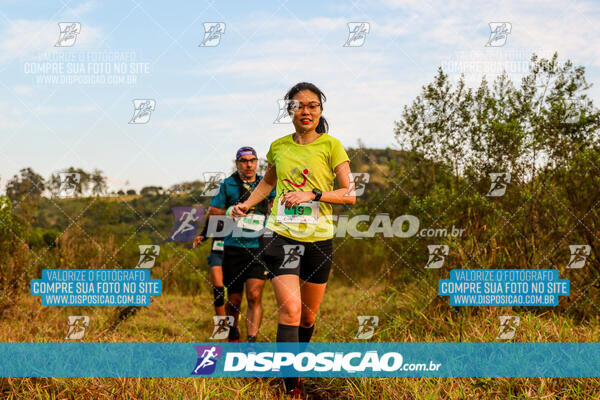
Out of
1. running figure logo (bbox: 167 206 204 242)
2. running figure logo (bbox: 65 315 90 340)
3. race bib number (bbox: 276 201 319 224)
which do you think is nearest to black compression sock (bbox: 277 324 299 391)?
race bib number (bbox: 276 201 319 224)

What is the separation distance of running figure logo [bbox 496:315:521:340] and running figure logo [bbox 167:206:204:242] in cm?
460

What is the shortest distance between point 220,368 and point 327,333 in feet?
6.76

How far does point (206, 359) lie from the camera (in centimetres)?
439

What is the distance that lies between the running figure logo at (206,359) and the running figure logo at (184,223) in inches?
123

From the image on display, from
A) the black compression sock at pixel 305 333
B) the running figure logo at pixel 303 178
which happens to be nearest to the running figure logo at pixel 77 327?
the black compression sock at pixel 305 333

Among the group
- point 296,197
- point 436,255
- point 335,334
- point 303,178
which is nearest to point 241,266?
point 335,334

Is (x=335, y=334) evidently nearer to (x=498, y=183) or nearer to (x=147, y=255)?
(x=498, y=183)

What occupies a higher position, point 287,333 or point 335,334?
point 287,333

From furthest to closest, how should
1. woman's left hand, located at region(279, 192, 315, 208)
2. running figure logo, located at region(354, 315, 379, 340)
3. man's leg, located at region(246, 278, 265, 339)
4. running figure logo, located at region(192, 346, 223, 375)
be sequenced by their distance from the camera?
running figure logo, located at region(354, 315, 379, 340) < man's leg, located at region(246, 278, 265, 339) < running figure logo, located at region(192, 346, 223, 375) < woman's left hand, located at region(279, 192, 315, 208)

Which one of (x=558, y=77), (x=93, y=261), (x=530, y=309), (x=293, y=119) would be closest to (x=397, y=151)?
(x=558, y=77)

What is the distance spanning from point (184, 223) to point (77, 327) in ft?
7.83

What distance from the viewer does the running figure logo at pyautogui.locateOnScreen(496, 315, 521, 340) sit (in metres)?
4.80

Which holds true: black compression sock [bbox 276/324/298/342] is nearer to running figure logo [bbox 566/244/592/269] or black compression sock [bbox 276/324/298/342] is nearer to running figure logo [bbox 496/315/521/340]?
running figure logo [bbox 496/315/521/340]

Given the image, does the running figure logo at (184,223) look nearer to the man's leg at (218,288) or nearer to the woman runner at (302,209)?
the man's leg at (218,288)
